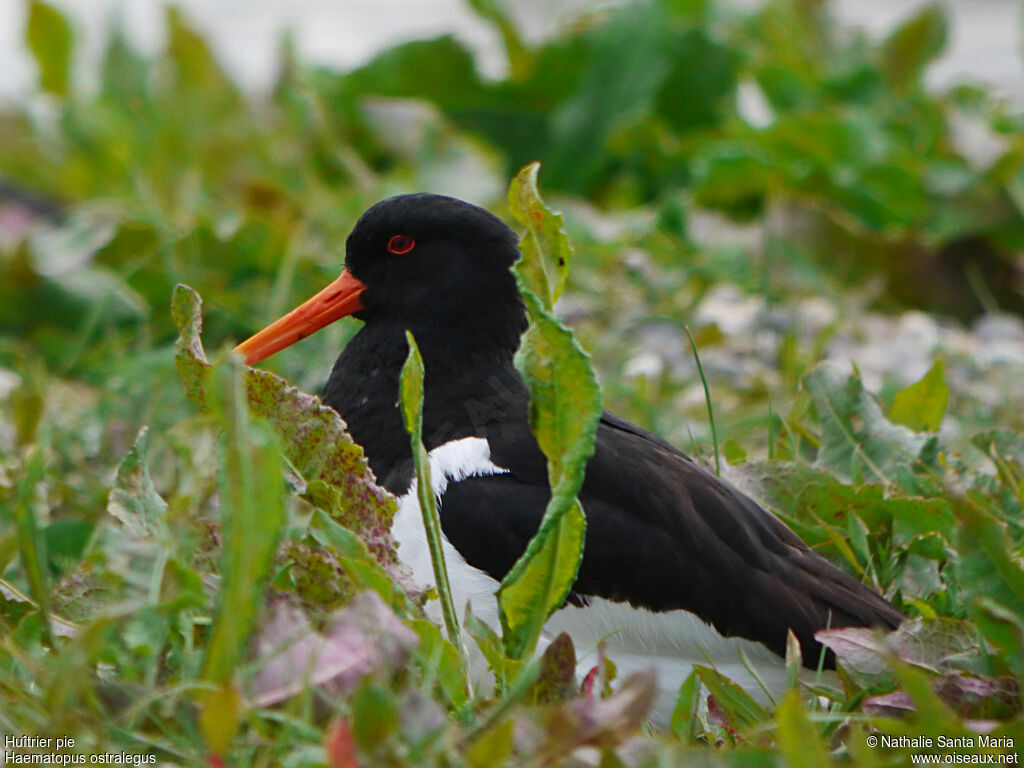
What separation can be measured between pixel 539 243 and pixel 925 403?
149cm

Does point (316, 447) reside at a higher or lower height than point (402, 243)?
lower

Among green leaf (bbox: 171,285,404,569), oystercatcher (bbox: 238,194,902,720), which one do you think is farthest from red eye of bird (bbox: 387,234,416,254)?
green leaf (bbox: 171,285,404,569)

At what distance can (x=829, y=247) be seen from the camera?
4992 mm

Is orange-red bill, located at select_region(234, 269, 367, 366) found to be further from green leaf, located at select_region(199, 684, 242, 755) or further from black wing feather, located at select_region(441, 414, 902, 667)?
green leaf, located at select_region(199, 684, 242, 755)

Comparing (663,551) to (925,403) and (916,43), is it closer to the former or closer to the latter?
(925,403)

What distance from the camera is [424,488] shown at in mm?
1950

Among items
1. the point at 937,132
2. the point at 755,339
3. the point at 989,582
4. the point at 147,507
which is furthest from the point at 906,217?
the point at 147,507

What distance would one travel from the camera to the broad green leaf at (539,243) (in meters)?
1.91

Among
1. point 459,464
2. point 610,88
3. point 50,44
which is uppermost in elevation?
point 50,44

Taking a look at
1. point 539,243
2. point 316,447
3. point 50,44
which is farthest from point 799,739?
point 50,44

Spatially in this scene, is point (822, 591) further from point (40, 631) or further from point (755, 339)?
point (755, 339)

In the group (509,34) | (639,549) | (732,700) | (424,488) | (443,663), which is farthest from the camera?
(509,34)

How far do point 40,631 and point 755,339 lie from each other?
9.42 feet

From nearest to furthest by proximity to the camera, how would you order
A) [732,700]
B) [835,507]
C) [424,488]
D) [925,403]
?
[424,488] → [732,700] → [835,507] → [925,403]
